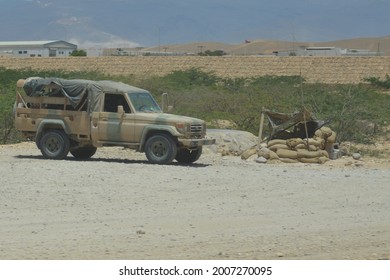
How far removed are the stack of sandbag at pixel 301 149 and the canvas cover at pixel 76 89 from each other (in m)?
4.08

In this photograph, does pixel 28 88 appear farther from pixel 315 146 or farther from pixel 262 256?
pixel 262 256

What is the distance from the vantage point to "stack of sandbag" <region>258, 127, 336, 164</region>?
26688 mm

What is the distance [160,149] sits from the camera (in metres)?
24.4

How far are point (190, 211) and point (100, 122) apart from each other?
8.38m

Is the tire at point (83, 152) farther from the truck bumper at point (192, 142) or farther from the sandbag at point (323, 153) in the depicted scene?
the sandbag at point (323, 153)

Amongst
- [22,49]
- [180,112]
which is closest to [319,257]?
[180,112]

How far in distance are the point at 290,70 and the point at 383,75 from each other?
736 centimetres

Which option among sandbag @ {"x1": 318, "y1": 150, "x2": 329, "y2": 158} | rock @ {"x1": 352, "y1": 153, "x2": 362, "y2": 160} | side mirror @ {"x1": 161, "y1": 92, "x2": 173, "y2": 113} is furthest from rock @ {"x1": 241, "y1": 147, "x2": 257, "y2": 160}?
rock @ {"x1": 352, "y1": 153, "x2": 362, "y2": 160}

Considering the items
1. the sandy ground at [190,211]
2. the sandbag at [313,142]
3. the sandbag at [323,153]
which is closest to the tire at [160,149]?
the sandy ground at [190,211]

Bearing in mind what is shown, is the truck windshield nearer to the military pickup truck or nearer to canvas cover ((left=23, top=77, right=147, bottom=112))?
the military pickup truck

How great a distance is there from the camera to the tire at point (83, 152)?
86.2ft

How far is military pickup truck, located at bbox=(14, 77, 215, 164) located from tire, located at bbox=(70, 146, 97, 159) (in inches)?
11.5

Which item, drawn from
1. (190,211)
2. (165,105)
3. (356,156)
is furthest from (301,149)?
(190,211)

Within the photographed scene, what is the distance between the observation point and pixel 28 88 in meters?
25.7
